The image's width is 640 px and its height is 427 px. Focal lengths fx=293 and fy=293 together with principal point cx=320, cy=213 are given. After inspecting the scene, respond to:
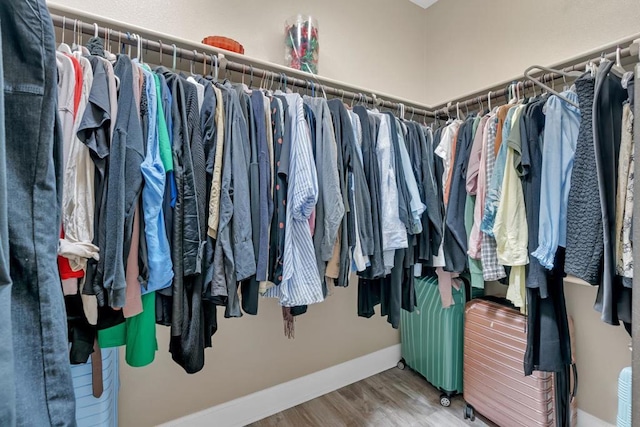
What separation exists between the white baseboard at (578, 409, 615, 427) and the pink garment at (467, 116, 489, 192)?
1328mm

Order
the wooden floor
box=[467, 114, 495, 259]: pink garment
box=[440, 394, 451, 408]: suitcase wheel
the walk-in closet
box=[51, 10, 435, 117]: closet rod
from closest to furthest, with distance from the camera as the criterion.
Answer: the walk-in closet, box=[51, 10, 435, 117]: closet rod, box=[467, 114, 495, 259]: pink garment, the wooden floor, box=[440, 394, 451, 408]: suitcase wheel

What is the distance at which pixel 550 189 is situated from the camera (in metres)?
1.11

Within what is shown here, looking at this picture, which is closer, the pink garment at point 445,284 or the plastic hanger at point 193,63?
the plastic hanger at point 193,63

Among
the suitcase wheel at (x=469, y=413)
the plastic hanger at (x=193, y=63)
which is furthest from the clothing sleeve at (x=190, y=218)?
the suitcase wheel at (x=469, y=413)

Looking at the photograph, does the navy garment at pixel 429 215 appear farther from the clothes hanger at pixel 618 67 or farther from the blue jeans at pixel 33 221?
the blue jeans at pixel 33 221

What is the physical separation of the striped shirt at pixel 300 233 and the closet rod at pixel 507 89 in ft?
3.77

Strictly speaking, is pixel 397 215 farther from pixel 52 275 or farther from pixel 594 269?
pixel 52 275

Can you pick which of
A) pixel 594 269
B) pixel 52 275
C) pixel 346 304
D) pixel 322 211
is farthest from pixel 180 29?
pixel 594 269

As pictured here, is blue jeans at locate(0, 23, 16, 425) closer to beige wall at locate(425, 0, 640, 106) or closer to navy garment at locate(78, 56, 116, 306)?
navy garment at locate(78, 56, 116, 306)

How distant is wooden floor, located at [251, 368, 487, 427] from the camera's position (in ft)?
5.48

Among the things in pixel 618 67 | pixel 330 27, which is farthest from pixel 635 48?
pixel 330 27

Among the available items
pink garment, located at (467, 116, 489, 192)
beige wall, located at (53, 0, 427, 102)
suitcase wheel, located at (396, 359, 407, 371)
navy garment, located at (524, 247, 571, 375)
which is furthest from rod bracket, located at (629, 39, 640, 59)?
suitcase wheel, located at (396, 359, 407, 371)

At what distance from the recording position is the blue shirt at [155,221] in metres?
0.85

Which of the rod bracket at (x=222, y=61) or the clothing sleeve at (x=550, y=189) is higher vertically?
the rod bracket at (x=222, y=61)
